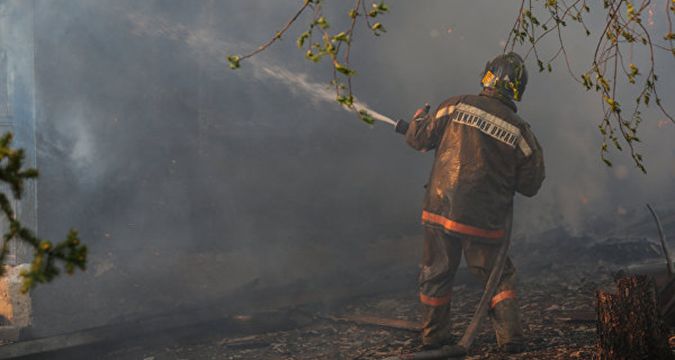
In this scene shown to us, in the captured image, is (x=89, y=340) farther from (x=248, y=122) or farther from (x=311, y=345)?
(x=248, y=122)

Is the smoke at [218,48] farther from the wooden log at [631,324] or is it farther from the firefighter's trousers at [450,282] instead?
the wooden log at [631,324]

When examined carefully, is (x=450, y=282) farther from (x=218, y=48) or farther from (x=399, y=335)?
(x=218, y=48)

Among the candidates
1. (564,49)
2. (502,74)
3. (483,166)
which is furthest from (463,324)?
(564,49)

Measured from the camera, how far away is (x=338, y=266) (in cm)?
892

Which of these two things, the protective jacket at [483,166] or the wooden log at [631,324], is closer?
the wooden log at [631,324]

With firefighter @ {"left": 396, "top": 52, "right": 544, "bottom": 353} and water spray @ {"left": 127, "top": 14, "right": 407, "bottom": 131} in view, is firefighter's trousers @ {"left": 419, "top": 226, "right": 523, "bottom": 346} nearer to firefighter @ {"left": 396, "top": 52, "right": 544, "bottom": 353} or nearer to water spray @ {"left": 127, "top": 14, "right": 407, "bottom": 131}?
firefighter @ {"left": 396, "top": 52, "right": 544, "bottom": 353}

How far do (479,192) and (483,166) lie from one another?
0.20 meters

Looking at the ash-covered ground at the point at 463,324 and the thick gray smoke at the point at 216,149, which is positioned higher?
the thick gray smoke at the point at 216,149

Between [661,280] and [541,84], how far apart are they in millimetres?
7157

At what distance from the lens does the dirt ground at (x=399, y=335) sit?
5.53 meters

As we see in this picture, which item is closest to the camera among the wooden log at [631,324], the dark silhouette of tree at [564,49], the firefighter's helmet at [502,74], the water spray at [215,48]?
the dark silhouette of tree at [564,49]

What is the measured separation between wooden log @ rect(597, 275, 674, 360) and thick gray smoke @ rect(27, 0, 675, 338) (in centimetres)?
477

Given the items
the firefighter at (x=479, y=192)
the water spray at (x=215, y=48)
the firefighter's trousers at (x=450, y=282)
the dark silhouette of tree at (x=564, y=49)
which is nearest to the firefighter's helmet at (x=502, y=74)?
the firefighter at (x=479, y=192)

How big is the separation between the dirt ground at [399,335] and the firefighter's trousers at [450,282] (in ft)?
0.80
